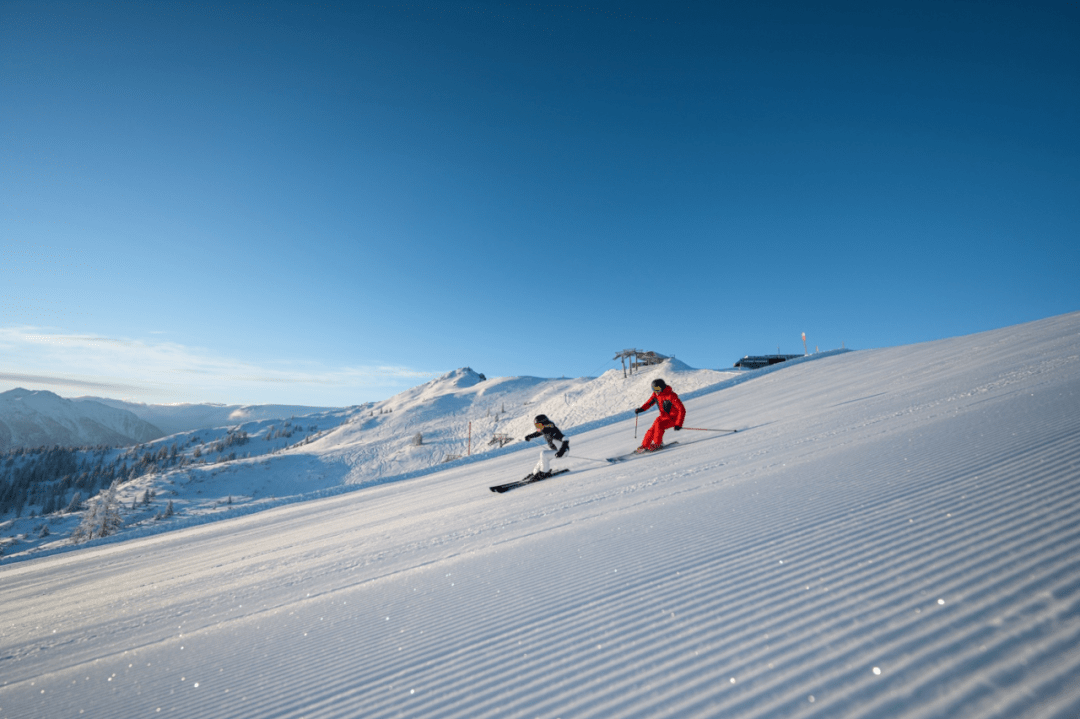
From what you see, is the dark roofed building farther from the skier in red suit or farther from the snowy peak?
the snowy peak

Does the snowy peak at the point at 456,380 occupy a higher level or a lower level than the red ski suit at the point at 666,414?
higher

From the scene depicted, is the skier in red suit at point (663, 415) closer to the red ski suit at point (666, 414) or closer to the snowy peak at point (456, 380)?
the red ski suit at point (666, 414)

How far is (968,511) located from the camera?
2766 mm

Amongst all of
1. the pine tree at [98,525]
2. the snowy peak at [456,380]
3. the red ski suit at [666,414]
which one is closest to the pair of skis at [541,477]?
the red ski suit at [666,414]

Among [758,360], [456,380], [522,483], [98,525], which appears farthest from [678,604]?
[456,380]

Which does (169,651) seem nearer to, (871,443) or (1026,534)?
(1026,534)

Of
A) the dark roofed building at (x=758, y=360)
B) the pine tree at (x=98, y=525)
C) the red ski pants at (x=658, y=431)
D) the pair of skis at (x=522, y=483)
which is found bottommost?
the pine tree at (x=98, y=525)

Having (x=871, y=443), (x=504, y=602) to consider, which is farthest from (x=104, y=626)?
(x=871, y=443)

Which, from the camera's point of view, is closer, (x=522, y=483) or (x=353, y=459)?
(x=522, y=483)

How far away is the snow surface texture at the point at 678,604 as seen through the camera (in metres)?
1.71

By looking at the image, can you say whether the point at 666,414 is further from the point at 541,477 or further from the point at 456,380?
the point at 456,380

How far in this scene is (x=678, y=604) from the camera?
2529mm

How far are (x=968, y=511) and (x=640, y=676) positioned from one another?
262 centimetres

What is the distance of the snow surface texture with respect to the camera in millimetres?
1711
